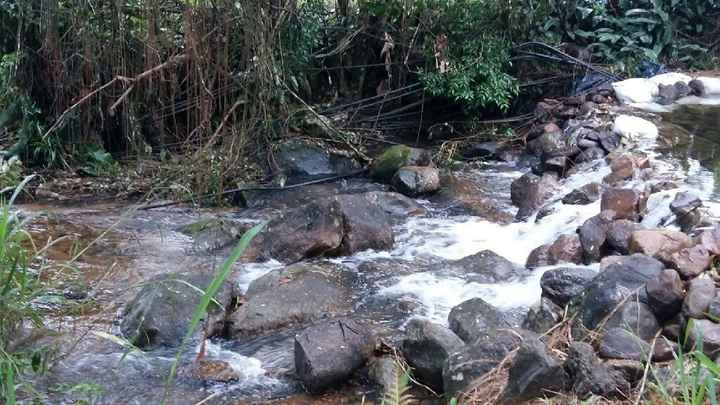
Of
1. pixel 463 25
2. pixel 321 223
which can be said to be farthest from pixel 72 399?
pixel 463 25

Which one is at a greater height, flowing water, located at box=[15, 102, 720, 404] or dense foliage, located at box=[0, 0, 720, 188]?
dense foliage, located at box=[0, 0, 720, 188]

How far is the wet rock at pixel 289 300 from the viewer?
4.52m

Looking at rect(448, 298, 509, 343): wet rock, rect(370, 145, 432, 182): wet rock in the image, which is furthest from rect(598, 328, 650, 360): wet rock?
rect(370, 145, 432, 182): wet rock

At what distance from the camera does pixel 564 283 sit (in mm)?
4352

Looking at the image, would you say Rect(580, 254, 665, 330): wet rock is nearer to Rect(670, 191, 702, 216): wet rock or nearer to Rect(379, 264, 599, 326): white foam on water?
Rect(379, 264, 599, 326): white foam on water

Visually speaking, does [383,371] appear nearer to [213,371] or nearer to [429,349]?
[429,349]

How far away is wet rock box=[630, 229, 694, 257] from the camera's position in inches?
172

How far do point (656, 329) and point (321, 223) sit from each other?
2575 mm

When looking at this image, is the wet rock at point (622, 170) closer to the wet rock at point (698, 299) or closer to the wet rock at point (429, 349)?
the wet rock at point (698, 299)

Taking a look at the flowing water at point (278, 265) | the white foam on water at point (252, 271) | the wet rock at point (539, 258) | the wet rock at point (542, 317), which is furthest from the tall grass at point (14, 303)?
the wet rock at point (539, 258)

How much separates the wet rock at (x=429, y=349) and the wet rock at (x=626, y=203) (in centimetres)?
192

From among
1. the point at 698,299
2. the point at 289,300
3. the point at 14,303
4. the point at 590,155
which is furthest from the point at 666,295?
the point at 590,155

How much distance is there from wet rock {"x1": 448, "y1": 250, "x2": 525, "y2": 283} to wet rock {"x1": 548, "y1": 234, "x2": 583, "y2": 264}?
234mm

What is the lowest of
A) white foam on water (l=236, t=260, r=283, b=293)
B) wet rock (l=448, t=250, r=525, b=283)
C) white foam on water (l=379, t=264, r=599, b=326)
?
white foam on water (l=236, t=260, r=283, b=293)
